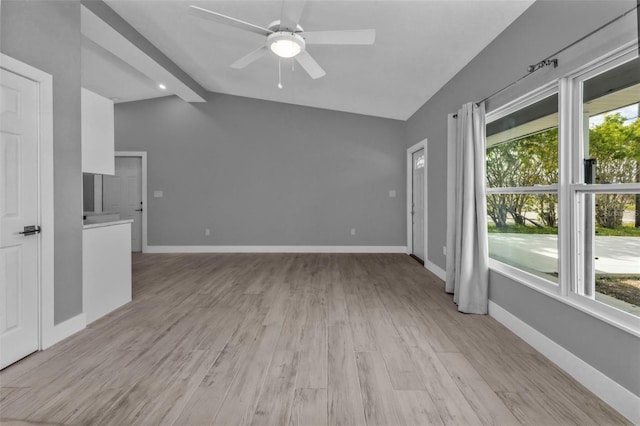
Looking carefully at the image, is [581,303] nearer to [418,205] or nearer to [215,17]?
[215,17]

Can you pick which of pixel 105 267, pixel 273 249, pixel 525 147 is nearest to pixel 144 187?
pixel 273 249

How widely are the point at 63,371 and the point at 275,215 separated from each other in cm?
470

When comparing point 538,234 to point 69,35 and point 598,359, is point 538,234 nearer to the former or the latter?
point 598,359

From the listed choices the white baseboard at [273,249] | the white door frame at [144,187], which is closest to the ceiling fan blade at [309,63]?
the white baseboard at [273,249]

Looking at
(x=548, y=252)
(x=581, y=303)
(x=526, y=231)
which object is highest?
(x=526, y=231)

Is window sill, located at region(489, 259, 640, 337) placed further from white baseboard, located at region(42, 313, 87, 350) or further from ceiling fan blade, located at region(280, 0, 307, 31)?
white baseboard, located at region(42, 313, 87, 350)

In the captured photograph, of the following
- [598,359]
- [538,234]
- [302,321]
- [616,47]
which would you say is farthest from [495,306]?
[616,47]

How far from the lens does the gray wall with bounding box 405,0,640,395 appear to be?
68.2 inches

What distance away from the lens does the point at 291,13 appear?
242 centimetres

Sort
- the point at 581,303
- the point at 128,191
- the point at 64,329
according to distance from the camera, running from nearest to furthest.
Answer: the point at 581,303, the point at 64,329, the point at 128,191

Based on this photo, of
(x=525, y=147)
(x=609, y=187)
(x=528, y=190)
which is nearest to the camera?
(x=609, y=187)

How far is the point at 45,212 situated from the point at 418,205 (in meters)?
5.26

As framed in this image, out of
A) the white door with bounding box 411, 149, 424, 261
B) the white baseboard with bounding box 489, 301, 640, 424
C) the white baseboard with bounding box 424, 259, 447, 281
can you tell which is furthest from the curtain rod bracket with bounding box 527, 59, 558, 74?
the white door with bounding box 411, 149, 424, 261

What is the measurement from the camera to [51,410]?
1.68 metres
